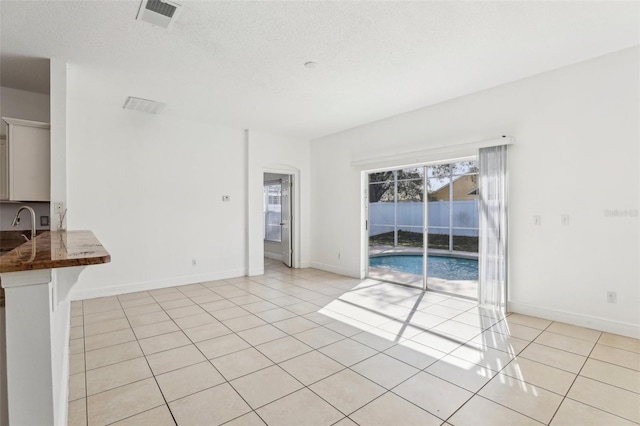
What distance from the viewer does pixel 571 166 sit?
3480 mm

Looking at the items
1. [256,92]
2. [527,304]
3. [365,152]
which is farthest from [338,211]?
[527,304]

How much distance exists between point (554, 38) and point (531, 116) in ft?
3.33

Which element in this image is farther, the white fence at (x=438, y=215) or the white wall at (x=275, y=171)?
the white fence at (x=438, y=215)

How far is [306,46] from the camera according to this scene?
3.04 meters

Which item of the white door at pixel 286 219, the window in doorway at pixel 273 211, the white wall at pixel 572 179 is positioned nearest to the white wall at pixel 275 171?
the white door at pixel 286 219

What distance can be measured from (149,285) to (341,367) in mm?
3861

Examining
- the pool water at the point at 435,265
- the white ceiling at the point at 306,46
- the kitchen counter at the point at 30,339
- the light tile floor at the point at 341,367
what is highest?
the white ceiling at the point at 306,46

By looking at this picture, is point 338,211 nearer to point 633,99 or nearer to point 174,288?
point 174,288

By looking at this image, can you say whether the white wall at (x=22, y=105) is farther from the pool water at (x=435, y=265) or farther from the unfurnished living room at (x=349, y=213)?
the pool water at (x=435, y=265)

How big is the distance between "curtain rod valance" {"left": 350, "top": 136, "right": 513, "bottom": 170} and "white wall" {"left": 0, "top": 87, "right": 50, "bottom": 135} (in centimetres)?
→ 476

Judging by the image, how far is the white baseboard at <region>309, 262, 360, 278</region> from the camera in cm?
604

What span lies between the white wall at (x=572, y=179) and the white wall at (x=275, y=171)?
332cm

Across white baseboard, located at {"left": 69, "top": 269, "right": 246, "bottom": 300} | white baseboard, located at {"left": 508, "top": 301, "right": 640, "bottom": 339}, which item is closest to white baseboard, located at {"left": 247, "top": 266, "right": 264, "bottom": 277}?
white baseboard, located at {"left": 69, "top": 269, "right": 246, "bottom": 300}

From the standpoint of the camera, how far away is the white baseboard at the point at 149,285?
14.9 ft
